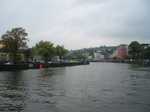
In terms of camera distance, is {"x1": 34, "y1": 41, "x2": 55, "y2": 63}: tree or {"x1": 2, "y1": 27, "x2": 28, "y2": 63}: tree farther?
{"x1": 34, "y1": 41, "x2": 55, "y2": 63}: tree

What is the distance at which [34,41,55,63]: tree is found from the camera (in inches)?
6088

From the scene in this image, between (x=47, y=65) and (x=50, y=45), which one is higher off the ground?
(x=50, y=45)

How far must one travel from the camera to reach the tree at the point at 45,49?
155 meters

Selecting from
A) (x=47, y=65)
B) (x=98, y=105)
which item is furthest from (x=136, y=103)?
(x=47, y=65)

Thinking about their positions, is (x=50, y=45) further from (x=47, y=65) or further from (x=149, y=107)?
(x=149, y=107)

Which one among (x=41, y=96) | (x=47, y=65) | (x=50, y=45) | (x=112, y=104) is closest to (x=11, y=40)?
(x=47, y=65)

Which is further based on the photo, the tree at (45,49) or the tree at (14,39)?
the tree at (45,49)

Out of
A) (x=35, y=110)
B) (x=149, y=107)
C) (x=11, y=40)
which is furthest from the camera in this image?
(x=11, y=40)

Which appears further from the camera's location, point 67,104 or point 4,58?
point 4,58

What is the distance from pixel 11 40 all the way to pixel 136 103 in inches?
3401

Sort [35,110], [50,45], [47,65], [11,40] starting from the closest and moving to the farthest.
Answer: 1. [35,110]
2. [11,40]
3. [47,65]
4. [50,45]

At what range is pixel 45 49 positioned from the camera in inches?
6127

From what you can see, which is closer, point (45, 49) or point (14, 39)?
point (14, 39)

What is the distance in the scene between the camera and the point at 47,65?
141500 mm
